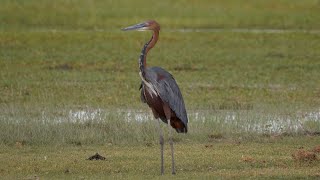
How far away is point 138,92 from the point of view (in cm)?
2072

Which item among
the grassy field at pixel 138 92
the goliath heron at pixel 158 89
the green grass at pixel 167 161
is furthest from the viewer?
the grassy field at pixel 138 92

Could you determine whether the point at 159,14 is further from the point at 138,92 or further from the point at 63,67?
the point at 138,92

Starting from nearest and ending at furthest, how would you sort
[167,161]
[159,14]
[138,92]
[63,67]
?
1. [167,161]
2. [138,92]
3. [63,67]
4. [159,14]

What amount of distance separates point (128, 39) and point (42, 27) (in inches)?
204

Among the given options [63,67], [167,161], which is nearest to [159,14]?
[63,67]

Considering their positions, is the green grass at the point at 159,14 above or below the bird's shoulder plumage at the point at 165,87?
below

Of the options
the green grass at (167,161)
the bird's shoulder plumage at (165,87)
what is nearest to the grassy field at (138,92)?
the green grass at (167,161)

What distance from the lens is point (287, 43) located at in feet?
97.1

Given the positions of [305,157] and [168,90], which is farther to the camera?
[305,157]

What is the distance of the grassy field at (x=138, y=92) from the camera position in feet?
Answer: 43.5

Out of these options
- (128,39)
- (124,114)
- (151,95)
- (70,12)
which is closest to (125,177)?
(151,95)

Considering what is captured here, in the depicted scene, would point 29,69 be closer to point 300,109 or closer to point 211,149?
point 300,109

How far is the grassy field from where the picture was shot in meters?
13.3

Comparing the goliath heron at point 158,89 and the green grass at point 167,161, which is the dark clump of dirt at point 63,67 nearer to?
the green grass at point 167,161
